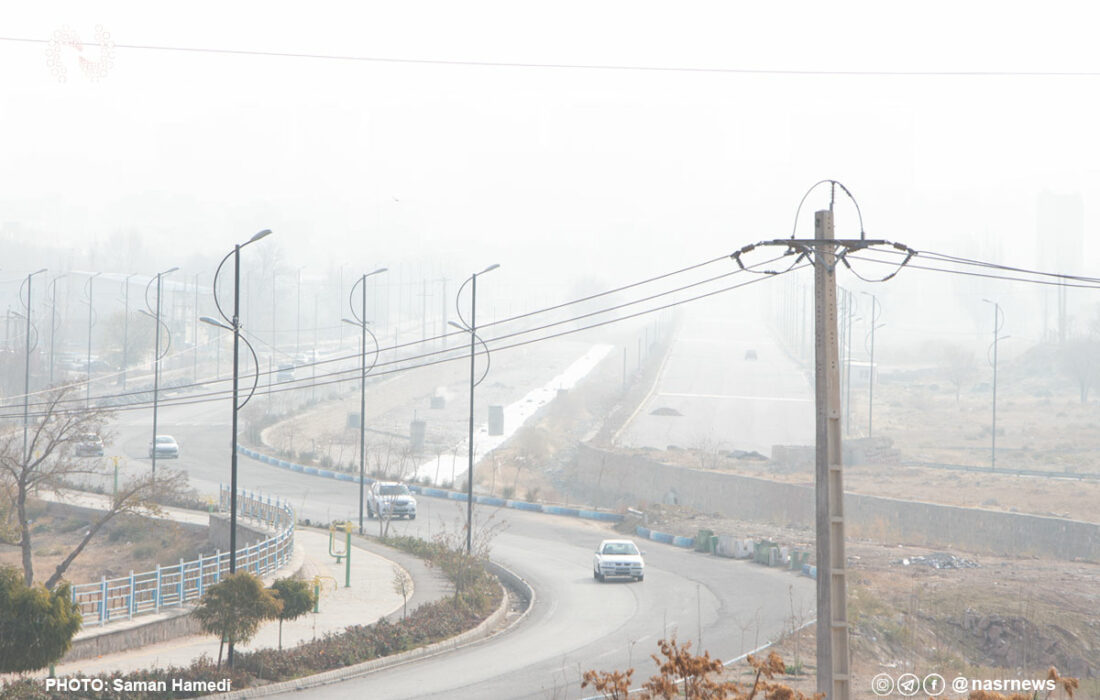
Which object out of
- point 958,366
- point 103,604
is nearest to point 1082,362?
point 958,366

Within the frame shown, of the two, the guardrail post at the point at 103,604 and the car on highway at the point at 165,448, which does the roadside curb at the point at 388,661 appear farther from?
the car on highway at the point at 165,448

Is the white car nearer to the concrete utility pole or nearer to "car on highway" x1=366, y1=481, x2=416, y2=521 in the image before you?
"car on highway" x1=366, y1=481, x2=416, y2=521

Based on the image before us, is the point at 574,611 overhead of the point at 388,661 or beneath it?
beneath

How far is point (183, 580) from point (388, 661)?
6.68 m

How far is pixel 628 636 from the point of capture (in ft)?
80.3

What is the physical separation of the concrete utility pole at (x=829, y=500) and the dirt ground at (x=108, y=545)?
30299 mm

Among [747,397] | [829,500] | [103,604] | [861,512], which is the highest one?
[747,397]

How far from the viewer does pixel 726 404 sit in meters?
98.4

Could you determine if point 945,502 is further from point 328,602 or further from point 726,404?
point 726,404

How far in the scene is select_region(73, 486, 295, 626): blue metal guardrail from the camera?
2280 cm

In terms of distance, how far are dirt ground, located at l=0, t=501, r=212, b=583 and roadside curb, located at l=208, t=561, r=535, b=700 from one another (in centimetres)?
1581

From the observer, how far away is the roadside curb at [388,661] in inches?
721

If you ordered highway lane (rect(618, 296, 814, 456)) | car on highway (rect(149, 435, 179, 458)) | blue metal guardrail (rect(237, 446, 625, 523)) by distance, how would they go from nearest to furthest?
blue metal guardrail (rect(237, 446, 625, 523)), car on highway (rect(149, 435, 179, 458)), highway lane (rect(618, 296, 814, 456))

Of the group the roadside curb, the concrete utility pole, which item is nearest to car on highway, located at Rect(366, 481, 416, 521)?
the roadside curb
